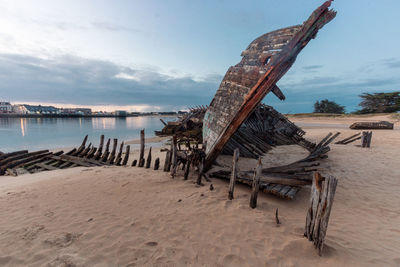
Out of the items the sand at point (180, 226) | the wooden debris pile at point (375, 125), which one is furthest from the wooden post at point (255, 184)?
the wooden debris pile at point (375, 125)

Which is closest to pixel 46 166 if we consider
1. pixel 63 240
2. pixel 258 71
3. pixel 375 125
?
pixel 63 240

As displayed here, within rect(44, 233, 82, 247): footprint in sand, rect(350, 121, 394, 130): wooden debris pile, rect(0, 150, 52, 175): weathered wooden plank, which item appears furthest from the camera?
rect(350, 121, 394, 130): wooden debris pile

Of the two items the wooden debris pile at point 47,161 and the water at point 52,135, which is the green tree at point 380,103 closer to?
the water at point 52,135

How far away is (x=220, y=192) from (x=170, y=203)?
62.2 inches

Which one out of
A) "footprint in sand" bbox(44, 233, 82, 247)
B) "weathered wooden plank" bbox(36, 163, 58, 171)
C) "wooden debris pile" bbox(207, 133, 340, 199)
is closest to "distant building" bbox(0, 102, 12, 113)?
"weathered wooden plank" bbox(36, 163, 58, 171)

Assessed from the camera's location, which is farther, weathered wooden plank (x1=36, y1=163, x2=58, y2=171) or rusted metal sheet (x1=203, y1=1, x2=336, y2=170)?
weathered wooden plank (x1=36, y1=163, x2=58, y2=171)

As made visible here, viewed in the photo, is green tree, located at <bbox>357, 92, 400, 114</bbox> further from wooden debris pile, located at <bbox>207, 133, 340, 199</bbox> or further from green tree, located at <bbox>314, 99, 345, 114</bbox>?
wooden debris pile, located at <bbox>207, 133, 340, 199</bbox>

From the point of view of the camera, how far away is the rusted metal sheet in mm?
4660

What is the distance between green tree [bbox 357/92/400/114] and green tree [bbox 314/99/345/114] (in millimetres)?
10044

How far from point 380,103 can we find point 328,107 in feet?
52.8

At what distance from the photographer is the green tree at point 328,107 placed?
65.3m

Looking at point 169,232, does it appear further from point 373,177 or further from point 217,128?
point 373,177

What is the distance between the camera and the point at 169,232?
379 cm

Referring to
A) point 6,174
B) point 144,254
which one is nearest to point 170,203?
point 144,254
